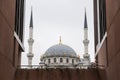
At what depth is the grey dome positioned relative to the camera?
221 ft

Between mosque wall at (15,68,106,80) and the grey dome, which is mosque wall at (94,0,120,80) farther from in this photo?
the grey dome

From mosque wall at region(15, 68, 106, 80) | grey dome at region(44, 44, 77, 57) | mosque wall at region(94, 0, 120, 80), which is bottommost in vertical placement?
mosque wall at region(15, 68, 106, 80)

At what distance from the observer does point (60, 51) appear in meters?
67.9

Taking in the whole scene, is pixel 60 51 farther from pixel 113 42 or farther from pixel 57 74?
pixel 113 42

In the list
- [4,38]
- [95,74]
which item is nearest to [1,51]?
[4,38]

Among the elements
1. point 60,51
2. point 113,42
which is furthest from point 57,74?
point 60,51

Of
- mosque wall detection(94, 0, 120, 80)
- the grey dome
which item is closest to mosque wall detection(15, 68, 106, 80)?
mosque wall detection(94, 0, 120, 80)

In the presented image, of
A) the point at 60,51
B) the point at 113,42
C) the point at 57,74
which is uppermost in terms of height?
the point at 60,51

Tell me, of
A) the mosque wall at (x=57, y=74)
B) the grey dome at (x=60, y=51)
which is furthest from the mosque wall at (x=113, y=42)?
the grey dome at (x=60, y=51)

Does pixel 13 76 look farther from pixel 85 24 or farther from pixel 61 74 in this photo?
pixel 85 24

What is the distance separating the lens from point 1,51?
51.5 ft

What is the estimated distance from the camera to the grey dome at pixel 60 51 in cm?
6738

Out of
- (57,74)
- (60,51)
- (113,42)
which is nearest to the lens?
(113,42)

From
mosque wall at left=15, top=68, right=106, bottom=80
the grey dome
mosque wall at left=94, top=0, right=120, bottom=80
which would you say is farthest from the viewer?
the grey dome
